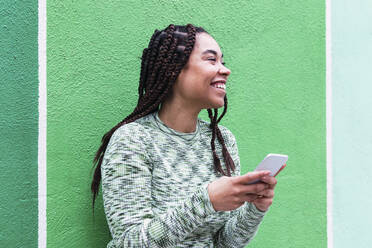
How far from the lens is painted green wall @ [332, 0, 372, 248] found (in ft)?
9.14

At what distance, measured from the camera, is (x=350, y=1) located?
288 cm

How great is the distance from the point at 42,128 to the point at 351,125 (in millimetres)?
1882

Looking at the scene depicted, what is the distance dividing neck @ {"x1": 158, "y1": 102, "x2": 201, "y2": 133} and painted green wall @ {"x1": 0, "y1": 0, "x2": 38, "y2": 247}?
56cm

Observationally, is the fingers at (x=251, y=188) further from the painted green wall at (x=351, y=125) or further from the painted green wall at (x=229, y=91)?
the painted green wall at (x=351, y=125)

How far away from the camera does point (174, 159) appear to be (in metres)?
1.86

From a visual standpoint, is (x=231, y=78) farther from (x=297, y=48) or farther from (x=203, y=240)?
(x=203, y=240)

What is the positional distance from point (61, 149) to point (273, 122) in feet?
4.03

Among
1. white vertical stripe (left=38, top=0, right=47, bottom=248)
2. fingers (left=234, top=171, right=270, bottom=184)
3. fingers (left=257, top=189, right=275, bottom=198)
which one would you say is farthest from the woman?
white vertical stripe (left=38, top=0, right=47, bottom=248)

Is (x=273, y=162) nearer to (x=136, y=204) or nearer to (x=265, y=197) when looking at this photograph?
(x=265, y=197)

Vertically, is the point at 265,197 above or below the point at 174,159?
below

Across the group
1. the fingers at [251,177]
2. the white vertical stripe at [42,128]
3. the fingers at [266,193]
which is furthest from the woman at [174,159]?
the white vertical stripe at [42,128]

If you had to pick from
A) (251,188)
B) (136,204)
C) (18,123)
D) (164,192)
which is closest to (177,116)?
(164,192)

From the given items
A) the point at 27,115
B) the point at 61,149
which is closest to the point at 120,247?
the point at 61,149

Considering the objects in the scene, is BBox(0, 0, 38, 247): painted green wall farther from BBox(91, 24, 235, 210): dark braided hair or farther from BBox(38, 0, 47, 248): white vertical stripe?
BBox(91, 24, 235, 210): dark braided hair
